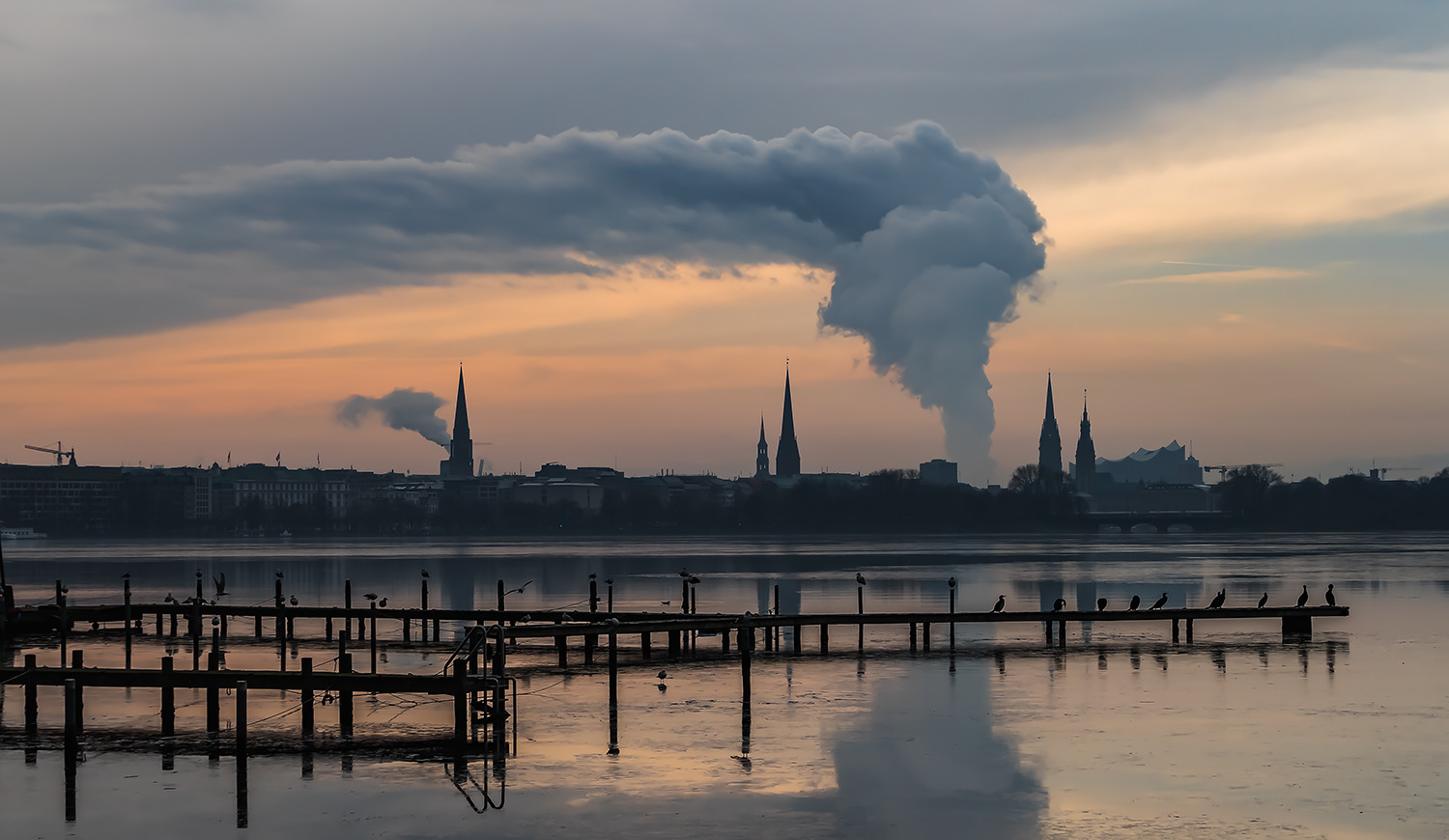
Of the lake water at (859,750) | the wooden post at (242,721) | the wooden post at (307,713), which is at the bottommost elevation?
the lake water at (859,750)

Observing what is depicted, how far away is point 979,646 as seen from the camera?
160 feet

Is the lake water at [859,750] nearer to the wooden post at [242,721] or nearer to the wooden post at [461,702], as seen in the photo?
the wooden post at [461,702]

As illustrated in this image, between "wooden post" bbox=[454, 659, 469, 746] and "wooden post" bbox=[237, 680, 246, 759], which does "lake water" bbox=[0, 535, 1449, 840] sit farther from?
"wooden post" bbox=[237, 680, 246, 759]

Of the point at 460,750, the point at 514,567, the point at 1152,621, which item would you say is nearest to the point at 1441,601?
the point at 1152,621

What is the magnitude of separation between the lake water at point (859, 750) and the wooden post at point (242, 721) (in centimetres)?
88

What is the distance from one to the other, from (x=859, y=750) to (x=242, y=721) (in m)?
11.6

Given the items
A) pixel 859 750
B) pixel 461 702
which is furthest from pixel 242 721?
pixel 859 750

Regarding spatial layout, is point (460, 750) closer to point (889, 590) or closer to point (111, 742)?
point (111, 742)

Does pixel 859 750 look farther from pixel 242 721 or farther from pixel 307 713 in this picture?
pixel 307 713

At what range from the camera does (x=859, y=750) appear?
28453mm

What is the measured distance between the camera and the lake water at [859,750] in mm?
22641

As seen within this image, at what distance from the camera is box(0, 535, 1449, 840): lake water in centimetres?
2264

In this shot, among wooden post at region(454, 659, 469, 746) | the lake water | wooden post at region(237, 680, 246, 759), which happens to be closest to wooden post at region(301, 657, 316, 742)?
the lake water

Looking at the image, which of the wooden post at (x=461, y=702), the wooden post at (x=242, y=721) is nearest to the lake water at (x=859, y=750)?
the wooden post at (x=461, y=702)
